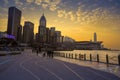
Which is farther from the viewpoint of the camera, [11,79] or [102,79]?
[102,79]

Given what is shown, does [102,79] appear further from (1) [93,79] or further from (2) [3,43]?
(2) [3,43]

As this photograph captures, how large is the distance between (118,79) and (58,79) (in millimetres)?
4961

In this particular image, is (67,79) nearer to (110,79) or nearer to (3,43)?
(110,79)

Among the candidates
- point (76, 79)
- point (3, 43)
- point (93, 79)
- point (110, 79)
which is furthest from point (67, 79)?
point (3, 43)

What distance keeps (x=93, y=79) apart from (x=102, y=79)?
0.76 meters

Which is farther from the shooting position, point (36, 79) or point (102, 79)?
point (102, 79)

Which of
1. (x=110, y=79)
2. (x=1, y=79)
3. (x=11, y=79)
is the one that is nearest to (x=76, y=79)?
(x=110, y=79)

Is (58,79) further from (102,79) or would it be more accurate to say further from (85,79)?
(102,79)

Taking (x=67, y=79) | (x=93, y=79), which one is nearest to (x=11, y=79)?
(x=67, y=79)

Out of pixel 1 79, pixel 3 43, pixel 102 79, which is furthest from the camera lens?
pixel 3 43

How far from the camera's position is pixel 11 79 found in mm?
10016

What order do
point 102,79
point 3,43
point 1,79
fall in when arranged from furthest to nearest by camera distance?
point 3,43
point 102,79
point 1,79

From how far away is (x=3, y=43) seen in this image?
120 meters

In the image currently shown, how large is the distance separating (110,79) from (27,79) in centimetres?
657
